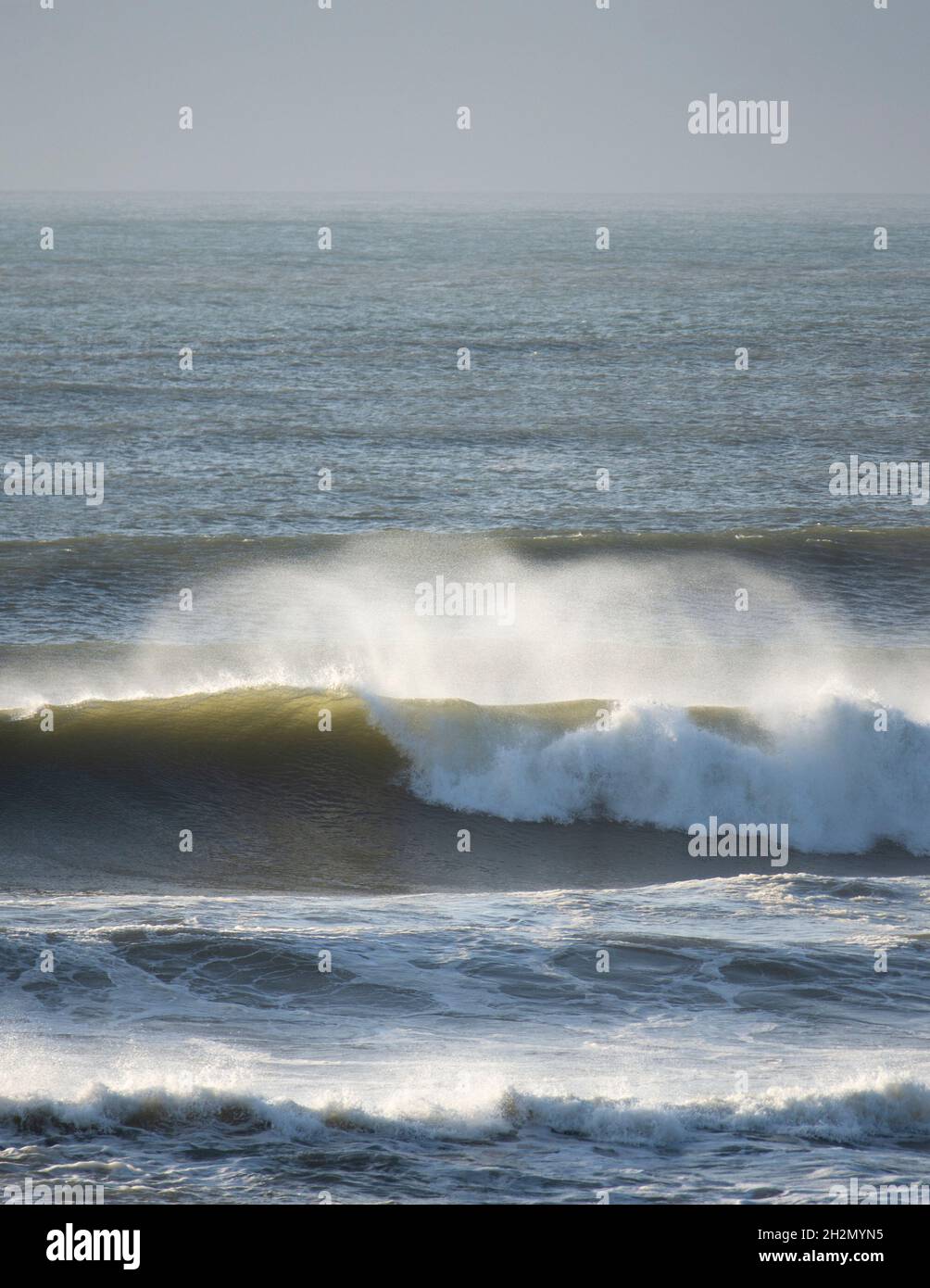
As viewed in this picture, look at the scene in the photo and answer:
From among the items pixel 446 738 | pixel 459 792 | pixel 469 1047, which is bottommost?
pixel 469 1047

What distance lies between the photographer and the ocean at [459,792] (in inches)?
301

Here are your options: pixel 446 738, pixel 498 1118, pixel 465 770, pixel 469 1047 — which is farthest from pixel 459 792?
pixel 498 1118

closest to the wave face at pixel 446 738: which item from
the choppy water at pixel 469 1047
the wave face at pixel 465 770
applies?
the wave face at pixel 465 770

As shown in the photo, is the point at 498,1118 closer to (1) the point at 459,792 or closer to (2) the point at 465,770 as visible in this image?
(1) the point at 459,792

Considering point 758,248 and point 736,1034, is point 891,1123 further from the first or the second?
point 758,248

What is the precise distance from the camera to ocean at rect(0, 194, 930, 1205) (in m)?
7.65

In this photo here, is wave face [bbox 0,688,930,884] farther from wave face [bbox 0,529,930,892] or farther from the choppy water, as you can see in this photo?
the choppy water

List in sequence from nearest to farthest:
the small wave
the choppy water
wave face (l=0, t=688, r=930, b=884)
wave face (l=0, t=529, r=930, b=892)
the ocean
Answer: the choppy water
the small wave
the ocean
wave face (l=0, t=529, r=930, b=892)
wave face (l=0, t=688, r=930, b=884)

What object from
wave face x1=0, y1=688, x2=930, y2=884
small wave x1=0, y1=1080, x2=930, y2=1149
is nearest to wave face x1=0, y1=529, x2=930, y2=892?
wave face x1=0, y1=688, x2=930, y2=884

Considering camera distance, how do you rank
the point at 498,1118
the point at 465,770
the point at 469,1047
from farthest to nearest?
the point at 465,770 < the point at 469,1047 < the point at 498,1118

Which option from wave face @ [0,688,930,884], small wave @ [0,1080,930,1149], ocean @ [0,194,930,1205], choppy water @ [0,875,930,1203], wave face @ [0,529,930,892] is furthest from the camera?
wave face @ [0,688,930,884]

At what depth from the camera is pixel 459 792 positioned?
15305mm

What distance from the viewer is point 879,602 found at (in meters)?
21.6
